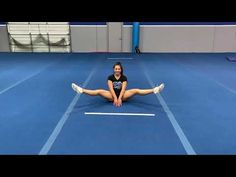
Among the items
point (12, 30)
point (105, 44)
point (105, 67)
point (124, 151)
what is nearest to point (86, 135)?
point (124, 151)

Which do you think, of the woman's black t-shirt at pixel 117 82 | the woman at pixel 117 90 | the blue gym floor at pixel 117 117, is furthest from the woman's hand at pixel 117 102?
the woman's black t-shirt at pixel 117 82

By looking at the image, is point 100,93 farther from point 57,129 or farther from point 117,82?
point 57,129

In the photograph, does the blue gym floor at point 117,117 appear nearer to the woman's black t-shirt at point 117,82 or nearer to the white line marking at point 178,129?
the white line marking at point 178,129

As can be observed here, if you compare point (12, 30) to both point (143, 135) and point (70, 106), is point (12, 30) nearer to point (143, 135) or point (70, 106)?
point (70, 106)

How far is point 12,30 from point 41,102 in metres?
10.0

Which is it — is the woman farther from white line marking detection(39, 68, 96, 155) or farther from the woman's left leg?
white line marking detection(39, 68, 96, 155)

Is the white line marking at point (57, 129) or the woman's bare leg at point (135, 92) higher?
the woman's bare leg at point (135, 92)

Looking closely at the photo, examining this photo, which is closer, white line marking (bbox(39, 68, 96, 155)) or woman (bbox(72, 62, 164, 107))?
white line marking (bbox(39, 68, 96, 155))

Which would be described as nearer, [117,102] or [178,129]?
[178,129]

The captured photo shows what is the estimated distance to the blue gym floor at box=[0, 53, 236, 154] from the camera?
10.8 ft

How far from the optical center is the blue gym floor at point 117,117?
3277 mm

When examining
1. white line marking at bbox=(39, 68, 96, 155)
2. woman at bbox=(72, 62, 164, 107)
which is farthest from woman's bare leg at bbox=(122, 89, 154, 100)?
white line marking at bbox=(39, 68, 96, 155)

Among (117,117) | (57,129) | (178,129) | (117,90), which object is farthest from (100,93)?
(178,129)

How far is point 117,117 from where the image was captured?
4.26m
